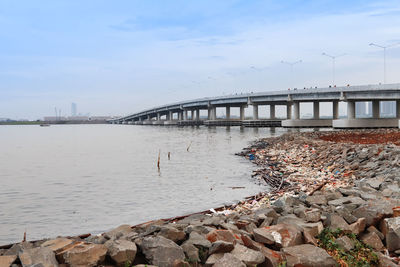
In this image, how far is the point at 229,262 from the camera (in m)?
6.30

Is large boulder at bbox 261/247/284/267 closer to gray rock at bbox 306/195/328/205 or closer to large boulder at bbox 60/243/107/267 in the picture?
large boulder at bbox 60/243/107/267

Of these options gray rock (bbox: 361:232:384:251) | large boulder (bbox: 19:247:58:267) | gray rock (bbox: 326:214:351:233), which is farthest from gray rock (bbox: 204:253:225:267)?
gray rock (bbox: 361:232:384:251)

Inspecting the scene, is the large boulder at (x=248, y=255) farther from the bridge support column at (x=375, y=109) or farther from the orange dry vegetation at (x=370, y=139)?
the bridge support column at (x=375, y=109)

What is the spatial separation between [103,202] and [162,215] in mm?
3959

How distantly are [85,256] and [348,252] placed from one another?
4.84 meters

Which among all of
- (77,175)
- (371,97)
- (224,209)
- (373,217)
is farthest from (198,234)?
(371,97)

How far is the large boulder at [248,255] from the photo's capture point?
6.57m

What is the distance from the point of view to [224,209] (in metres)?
15.2

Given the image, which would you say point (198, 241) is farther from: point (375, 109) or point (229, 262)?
point (375, 109)

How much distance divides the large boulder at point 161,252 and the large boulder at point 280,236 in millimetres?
1633

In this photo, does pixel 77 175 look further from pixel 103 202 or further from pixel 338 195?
pixel 338 195

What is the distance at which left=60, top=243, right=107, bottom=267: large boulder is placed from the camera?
661 centimetres

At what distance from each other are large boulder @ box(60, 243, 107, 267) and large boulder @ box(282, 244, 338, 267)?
312 cm

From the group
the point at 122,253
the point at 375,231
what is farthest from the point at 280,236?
the point at 122,253
